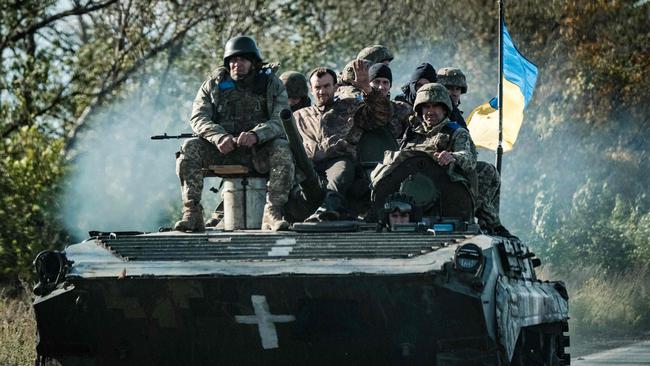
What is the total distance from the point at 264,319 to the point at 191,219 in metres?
1.82

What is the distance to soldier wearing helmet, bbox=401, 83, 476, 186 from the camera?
13.7 metres

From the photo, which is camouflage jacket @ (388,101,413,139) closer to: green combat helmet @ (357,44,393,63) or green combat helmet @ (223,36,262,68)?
green combat helmet @ (223,36,262,68)

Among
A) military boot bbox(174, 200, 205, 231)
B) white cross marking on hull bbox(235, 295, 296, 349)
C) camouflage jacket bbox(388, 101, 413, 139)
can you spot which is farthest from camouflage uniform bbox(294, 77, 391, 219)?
white cross marking on hull bbox(235, 295, 296, 349)

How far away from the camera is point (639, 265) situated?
29.9 m

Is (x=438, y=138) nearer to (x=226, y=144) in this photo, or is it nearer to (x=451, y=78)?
(x=226, y=144)

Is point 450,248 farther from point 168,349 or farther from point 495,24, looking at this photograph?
point 495,24

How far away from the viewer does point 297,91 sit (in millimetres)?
16125

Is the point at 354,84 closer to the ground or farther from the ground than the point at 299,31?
closer to the ground

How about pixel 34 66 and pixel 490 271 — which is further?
pixel 34 66

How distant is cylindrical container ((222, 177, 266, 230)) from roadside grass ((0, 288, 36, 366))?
2.49 metres

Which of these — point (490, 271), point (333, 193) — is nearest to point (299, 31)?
point (333, 193)

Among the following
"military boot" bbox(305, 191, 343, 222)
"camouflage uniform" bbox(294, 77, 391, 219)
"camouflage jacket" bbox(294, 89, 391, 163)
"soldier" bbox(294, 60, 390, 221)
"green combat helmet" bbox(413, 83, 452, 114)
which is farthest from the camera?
"camouflage jacket" bbox(294, 89, 391, 163)

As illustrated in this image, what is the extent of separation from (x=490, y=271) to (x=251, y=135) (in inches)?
102

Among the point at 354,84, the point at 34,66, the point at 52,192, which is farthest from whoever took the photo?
the point at 34,66
